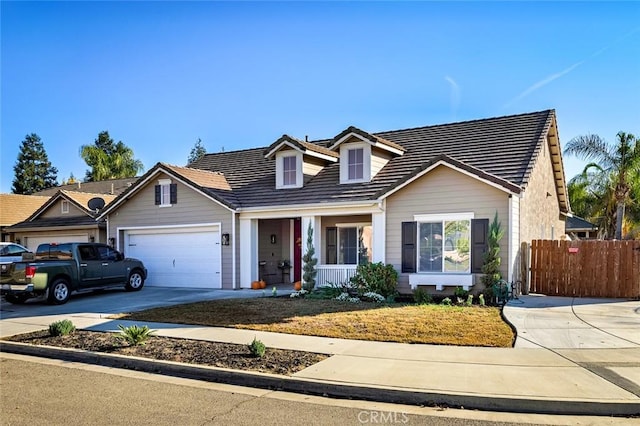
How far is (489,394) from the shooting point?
5.92m

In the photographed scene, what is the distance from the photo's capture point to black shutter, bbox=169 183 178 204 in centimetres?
1945

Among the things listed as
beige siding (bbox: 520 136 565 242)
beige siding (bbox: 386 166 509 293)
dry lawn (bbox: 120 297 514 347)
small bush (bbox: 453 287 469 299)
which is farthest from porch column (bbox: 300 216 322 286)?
beige siding (bbox: 520 136 565 242)

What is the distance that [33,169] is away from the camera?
69.0m

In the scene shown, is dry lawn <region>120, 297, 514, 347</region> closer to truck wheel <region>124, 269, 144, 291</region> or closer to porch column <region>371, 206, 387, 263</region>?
porch column <region>371, 206, 387, 263</region>

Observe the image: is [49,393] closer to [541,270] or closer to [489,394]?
[489,394]

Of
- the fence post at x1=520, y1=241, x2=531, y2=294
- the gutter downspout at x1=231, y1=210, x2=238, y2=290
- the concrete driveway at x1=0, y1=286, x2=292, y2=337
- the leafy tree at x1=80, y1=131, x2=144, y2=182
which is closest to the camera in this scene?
the concrete driveway at x1=0, y1=286, x2=292, y2=337

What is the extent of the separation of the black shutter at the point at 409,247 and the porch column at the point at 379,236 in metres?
0.71

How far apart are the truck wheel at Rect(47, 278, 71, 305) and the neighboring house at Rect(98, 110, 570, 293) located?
4.73 meters

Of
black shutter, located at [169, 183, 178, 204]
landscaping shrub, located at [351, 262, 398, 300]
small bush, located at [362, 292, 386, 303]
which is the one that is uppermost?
black shutter, located at [169, 183, 178, 204]

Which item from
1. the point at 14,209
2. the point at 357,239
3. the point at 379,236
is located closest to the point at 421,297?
the point at 379,236

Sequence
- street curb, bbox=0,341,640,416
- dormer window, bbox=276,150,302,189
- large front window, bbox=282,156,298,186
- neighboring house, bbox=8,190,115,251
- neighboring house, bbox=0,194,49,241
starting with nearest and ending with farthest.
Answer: street curb, bbox=0,341,640,416, dormer window, bbox=276,150,302,189, large front window, bbox=282,156,298,186, neighboring house, bbox=8,190,115,251, neighboring house, bbox=0,194,49,241

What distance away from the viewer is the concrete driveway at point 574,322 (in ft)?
28.7

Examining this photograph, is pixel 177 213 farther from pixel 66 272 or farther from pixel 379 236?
pixel 379 236

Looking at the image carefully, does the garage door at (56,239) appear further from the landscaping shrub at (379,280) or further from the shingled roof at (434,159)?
the landscaping shrub at (379,280)
